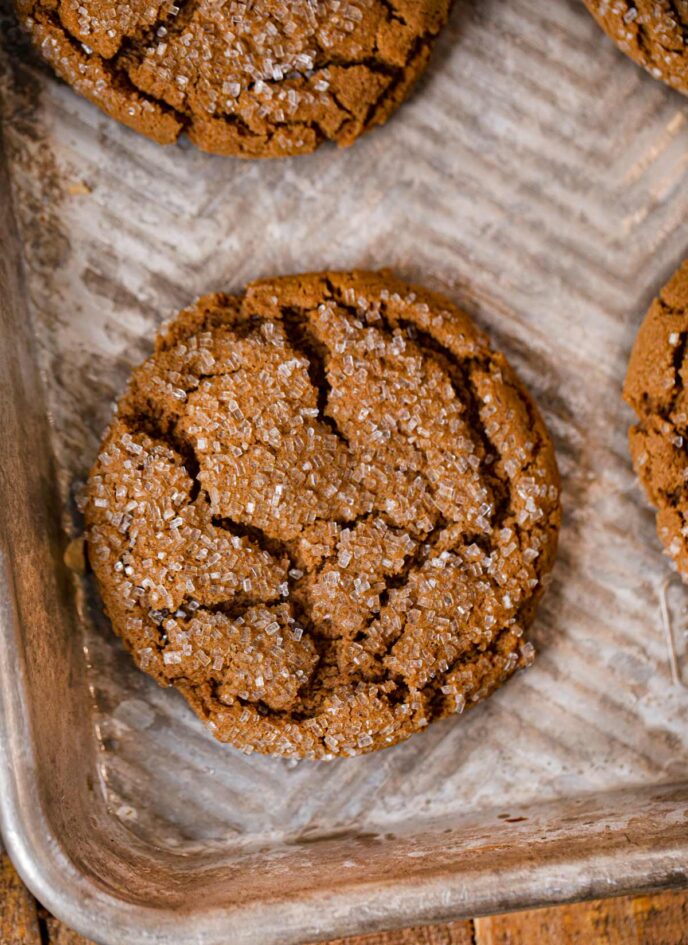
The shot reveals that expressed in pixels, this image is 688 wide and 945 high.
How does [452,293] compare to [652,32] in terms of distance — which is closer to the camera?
[652,32]

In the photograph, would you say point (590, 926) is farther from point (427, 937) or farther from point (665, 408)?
point (665, 408)

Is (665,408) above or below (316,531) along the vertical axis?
above

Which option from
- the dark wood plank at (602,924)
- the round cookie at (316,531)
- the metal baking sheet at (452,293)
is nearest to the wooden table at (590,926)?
the dark wood plank at (602,924)

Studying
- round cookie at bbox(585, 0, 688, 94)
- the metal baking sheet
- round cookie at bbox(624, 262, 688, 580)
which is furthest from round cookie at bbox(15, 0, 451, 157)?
round cookie at bbox(624, 262, 688, 580)

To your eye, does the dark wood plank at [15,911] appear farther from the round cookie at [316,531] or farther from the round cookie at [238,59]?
the round cookie at [238,59]

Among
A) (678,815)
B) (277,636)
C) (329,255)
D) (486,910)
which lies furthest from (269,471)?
(678,815)

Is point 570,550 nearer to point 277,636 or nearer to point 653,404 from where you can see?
point 653,404

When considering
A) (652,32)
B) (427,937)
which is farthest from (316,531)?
(652,32)
